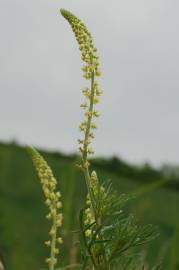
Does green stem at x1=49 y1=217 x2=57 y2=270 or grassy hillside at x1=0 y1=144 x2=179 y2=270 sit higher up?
green stem at x1=49 y1=217 x2=57 y2=270

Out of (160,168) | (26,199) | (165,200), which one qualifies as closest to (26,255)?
(26,199)

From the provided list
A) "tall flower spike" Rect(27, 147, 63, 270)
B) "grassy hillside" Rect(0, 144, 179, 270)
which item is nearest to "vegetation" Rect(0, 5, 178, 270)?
"tall flower spike" Rect(27, 147, 63, 270)

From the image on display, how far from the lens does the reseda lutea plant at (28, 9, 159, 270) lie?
1784mm

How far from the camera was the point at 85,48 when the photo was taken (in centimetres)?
188

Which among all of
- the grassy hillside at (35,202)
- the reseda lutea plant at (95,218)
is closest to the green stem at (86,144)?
the reseda lutea plant at (95,218)

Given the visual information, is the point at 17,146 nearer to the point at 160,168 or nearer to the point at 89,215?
the point at 160,168

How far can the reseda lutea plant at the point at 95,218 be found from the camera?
5.85 ft

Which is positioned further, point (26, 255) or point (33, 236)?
point (33, 236)

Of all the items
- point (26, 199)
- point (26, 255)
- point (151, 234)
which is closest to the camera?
point (151, 234)

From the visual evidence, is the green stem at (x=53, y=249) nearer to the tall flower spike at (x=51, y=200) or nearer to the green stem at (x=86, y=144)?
the tall flower spike at (x=51, y=200)

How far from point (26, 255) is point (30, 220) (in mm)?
4073

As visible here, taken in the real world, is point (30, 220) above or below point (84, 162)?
below

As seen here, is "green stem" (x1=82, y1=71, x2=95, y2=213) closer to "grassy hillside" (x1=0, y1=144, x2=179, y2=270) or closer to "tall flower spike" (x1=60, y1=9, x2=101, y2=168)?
"tall flower spike" (x1=60, y1=9, x2=101, y2=168)

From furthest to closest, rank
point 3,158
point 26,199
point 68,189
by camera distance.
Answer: point 3,158 → point 26,199 → point 68,189
